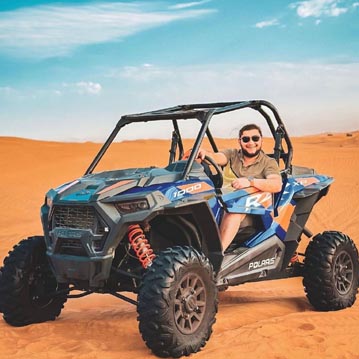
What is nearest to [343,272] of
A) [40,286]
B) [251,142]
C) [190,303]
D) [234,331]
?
[251,142]

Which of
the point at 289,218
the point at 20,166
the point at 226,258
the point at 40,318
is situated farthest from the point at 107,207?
the point at 20,166

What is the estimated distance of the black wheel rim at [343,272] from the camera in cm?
740

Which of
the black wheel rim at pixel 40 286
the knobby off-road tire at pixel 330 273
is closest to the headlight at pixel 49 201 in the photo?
the black wheel rim at pixel 40 286

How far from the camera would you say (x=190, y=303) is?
5477mm

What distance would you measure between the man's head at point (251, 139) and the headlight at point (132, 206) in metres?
1.60

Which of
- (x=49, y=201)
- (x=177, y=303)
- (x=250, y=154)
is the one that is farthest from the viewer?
(x=250, y=154)

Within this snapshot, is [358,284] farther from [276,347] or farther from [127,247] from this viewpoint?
[127,247]

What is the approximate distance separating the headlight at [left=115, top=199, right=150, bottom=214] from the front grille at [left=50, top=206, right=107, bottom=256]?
18cm

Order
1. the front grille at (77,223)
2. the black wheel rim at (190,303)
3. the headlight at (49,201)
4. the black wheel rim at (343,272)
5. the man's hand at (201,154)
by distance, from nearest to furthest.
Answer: the black wheel rim at (190,303) → the front grille at (77,223) → the headlight at (49,201) → the man's hand at (201,154) → the black wheel rim at (343,272)

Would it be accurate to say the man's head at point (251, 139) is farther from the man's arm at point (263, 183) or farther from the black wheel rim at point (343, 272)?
the black wheel rim at point (343, 272)

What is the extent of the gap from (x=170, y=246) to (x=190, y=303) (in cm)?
92

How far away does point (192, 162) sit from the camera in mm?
5848

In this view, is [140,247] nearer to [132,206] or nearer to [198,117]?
[132,206]

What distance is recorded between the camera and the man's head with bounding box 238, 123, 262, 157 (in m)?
6.70
